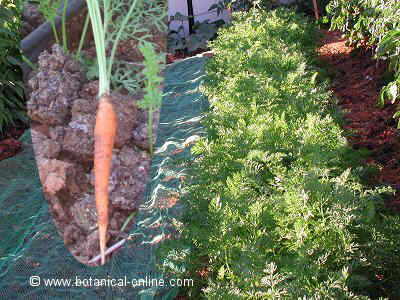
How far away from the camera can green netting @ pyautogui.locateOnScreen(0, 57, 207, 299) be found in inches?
80.7

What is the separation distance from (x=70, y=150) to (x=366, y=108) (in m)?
3.99

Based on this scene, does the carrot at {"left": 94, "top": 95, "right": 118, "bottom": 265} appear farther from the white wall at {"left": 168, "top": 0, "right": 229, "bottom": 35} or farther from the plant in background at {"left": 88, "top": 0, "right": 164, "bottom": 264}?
the white wall at {"left": 168, "top": 0, "right": 229, "bottom": 35}

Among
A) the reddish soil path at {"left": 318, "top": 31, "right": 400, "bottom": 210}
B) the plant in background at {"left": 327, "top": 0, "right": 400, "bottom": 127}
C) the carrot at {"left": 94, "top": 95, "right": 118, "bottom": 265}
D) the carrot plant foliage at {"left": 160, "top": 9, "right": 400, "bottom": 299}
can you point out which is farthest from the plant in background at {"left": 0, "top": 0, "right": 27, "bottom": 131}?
the plant in background at {"left": 327, "top": 0, "right": 400, "bottom": 127}

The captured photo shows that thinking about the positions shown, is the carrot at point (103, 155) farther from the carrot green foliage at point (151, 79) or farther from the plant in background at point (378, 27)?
the plant in background at point (378, 27)

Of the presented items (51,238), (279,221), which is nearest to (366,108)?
(279,221)

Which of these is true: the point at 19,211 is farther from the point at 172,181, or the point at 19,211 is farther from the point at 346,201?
the point at 346,201

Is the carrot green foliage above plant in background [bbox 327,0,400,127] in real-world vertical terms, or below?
above

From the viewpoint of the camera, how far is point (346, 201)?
2152mm

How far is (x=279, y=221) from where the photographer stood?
7.16 ft

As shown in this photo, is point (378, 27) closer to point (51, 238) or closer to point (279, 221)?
point (279, 221)

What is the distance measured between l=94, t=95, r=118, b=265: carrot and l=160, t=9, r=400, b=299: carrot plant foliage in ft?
1.56

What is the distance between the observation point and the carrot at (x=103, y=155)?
1.61 m

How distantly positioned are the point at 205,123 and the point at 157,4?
1535mm

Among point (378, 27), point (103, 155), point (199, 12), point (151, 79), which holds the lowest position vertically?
point (199, 12)
